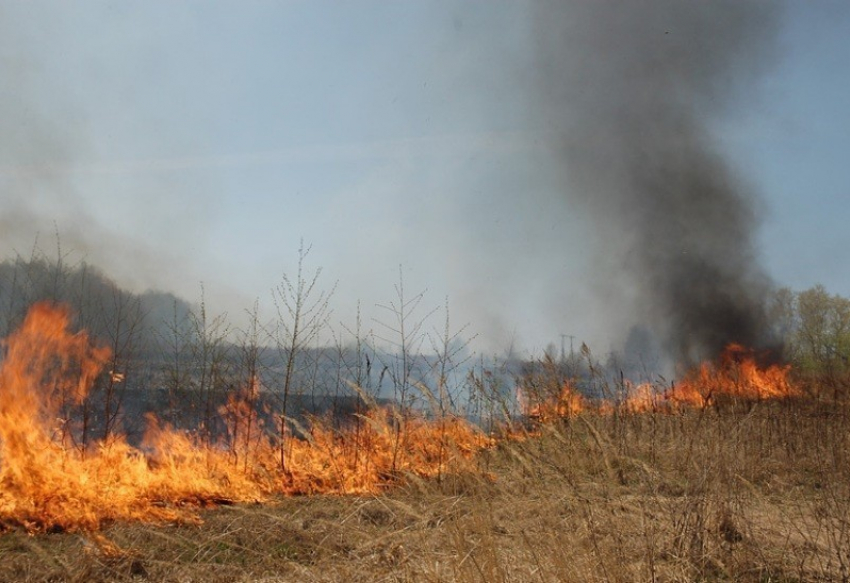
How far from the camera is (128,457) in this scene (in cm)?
1077

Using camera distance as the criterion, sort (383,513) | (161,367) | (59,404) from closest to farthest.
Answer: (383,513)
(59,404)
(161,367)

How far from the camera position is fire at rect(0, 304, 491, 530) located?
27.3 ft

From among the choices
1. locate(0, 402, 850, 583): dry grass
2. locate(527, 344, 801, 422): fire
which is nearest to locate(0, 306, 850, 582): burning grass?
locate(0, 402, 850, 583): dry grass

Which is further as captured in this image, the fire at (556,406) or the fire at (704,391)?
the fire at (704,391)

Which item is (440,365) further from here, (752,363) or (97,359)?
(752,363)

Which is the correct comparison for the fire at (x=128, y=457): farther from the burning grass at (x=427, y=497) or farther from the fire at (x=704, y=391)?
the fire at (x=704, y=391)

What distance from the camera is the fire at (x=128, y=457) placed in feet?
27.3

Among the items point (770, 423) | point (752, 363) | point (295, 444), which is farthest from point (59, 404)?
point (752, 363)

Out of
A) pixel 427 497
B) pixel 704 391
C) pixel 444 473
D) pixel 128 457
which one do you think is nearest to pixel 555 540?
pixel 427 497

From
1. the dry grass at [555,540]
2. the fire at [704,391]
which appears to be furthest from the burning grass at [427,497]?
the fire at [704,391]

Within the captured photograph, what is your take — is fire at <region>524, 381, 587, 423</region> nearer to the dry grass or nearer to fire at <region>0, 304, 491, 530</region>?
fire at <region>0, 304, 491, 530</region>

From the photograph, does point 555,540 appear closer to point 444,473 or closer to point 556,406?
point 444,473

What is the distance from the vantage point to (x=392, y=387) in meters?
12.0

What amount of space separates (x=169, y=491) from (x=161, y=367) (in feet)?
18.7
